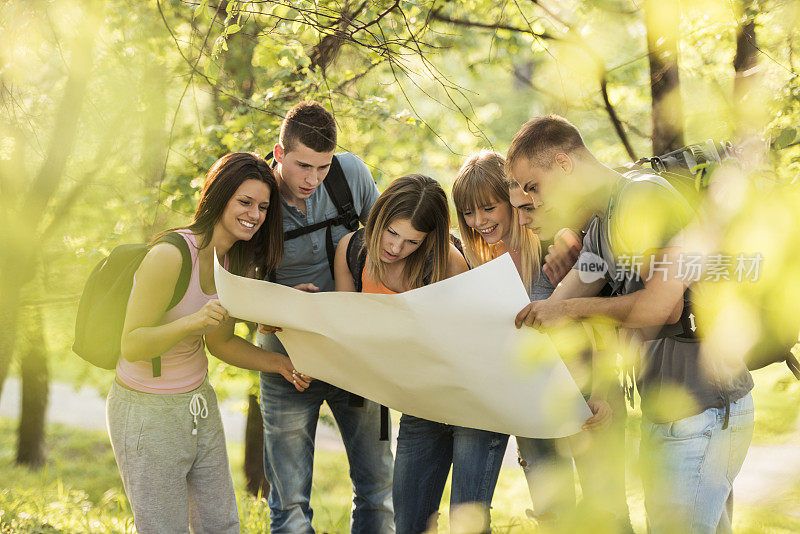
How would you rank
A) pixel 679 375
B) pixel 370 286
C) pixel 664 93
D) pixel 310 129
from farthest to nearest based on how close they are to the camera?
pixel 664 93 → pixel 310 129 → pixel 370 286 → pixel 679 375

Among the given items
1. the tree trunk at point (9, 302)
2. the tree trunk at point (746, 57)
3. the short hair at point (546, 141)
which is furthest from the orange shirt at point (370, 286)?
the tree trunk at point (9, 302)

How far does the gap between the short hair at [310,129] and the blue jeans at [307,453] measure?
3.17ft

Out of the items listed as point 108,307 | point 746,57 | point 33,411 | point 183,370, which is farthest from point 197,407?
point 33,411

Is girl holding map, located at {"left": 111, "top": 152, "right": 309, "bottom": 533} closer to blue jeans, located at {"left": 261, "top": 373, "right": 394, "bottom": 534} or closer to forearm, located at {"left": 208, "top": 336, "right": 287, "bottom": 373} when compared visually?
forearm, located at {"left": 208, "top": 336, "right": 287, "bottom": 373}

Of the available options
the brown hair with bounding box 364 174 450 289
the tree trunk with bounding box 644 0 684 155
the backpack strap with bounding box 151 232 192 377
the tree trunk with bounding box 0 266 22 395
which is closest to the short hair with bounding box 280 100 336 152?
the brown hair with bounding box 364 174 450 289

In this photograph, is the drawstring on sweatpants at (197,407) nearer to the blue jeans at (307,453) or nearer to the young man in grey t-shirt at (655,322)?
the blue jeans at (307,453)

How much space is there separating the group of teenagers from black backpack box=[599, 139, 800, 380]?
0.02 meters

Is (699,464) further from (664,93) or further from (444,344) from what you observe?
(664,93)

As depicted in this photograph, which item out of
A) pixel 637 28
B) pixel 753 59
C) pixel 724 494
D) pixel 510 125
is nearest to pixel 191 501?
pixel 724 494

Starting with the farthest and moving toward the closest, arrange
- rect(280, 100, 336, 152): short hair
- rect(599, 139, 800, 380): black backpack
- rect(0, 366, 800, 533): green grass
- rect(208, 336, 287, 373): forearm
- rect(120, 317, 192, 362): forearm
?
1. rect(280, 100, 336, 152): short hair
2. rect(208, 336, 287, 373): forearm
3. rect(120, 317, 192, 362): forearm
4. rect(599, 139, 800, 380): black backpack
5. rect(0, 366, 800, 533): green grass

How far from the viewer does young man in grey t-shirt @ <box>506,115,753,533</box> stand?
172 centimetres

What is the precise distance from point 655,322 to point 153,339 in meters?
1.52

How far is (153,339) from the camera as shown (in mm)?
2186

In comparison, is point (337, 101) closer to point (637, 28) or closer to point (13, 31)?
point (13, 31)
